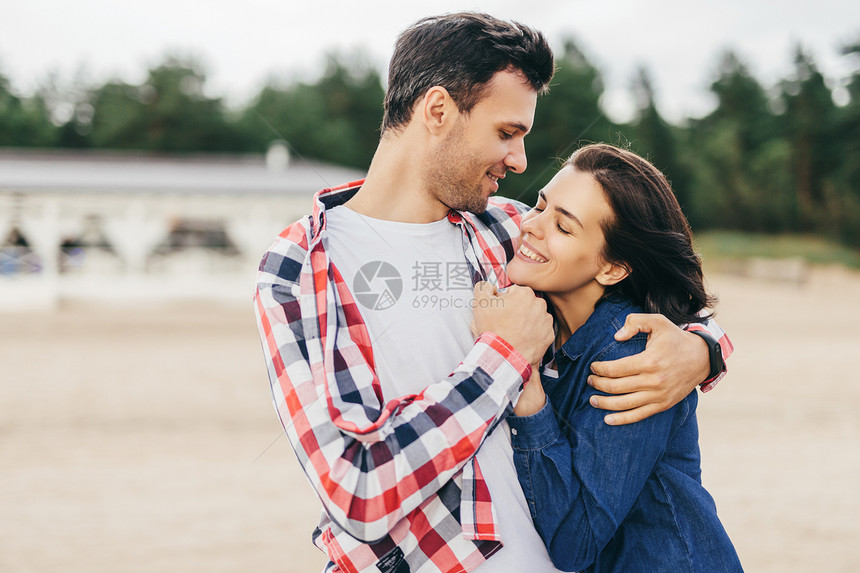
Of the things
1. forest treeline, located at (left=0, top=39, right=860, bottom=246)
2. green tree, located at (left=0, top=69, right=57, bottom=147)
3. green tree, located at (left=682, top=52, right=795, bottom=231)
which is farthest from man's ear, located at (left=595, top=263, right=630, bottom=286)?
green tree, located at (left=0, top=69, right=57, bottom=147)

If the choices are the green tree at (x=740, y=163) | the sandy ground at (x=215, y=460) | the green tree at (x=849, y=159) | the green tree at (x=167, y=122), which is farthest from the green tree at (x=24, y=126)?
the green tree at (x=849, y=159)

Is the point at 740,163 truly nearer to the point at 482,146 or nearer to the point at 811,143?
the point at 811,143

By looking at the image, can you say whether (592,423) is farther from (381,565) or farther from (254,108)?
(254,108)

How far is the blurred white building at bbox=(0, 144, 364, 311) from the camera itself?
16.9 meters

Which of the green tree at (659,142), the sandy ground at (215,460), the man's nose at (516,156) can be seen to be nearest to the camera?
the man's nose at (516,156)

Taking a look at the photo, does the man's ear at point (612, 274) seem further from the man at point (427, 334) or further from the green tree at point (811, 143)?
the green tree at point (811, 143)

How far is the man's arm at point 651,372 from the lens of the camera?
1369 millimetres

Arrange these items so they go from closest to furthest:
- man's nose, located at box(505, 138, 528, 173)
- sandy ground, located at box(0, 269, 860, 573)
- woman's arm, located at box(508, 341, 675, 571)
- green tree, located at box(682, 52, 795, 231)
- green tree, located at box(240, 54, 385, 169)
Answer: woman's arm, located at box(508, 341, 675, 571), man's nose, located at box(505, 138, 528, 173), sandy ground, located at box(0, 269, 860, 573), green tree, located at box(240, 54, 385, 169), green tree, located at box(682, 52, 795, 231)

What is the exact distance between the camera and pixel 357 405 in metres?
1.23

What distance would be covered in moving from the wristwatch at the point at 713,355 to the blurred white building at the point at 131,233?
16.4m

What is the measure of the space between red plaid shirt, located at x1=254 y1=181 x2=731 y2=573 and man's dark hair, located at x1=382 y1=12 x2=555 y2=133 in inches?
18.2

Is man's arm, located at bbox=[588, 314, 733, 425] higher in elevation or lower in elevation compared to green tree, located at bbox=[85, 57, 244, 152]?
higher

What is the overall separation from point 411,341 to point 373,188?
17.2 inches

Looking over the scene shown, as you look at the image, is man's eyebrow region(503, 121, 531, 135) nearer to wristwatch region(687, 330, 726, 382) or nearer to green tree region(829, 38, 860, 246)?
wristwatch region(687, 330, 726, 382)
